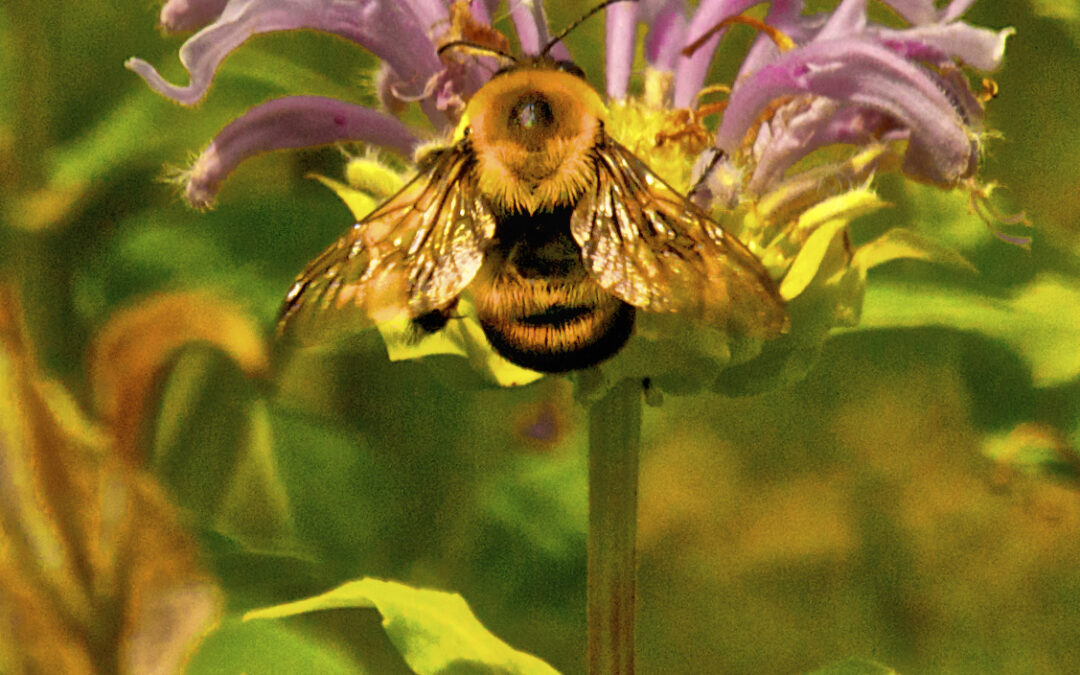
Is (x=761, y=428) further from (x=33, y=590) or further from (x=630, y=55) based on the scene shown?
(x=33, y=590)

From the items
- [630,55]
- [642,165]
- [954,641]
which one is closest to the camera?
[642,165]

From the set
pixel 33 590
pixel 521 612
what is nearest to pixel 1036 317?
pixel 521 612

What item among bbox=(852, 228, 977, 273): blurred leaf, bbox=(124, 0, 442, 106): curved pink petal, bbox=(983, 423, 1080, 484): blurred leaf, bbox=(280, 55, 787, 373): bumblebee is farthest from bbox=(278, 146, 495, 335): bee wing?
bbox=(983, 423, 1080, 484): blurred leaf

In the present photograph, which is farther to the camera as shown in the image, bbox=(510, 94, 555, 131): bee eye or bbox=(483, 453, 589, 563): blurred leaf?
bbox=(483, 453, 589, 563): blurred leaf

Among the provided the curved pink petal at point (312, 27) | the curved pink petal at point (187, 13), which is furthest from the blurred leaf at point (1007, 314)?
the curved pink petal at point (187, 13)

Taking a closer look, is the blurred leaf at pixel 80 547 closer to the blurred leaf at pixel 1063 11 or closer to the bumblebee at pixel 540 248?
the bumblebee at pixel 540 248

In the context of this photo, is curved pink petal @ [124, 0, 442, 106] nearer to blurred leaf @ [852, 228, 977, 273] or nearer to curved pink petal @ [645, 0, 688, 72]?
curved pink petal @ [645, 0, 688, 72]

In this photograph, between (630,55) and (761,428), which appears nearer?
(630,55)
